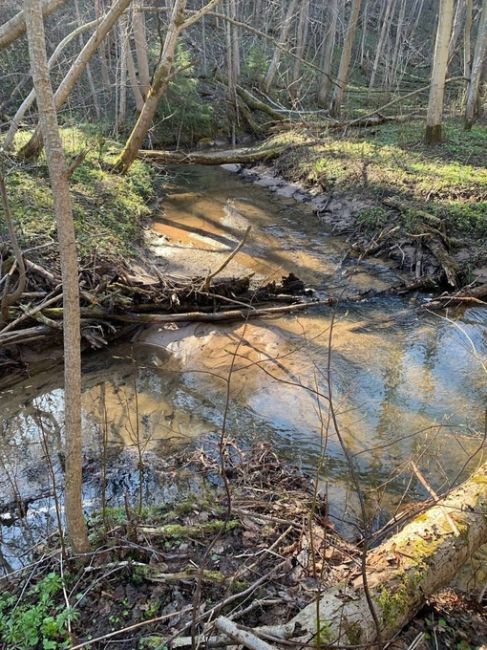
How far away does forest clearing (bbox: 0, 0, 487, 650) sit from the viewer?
2713mm

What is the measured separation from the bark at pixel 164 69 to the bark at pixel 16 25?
16.1 ft

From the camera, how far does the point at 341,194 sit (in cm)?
1217

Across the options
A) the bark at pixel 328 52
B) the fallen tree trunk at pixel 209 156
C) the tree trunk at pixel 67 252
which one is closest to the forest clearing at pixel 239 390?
the tree trunk at pixel 67 252

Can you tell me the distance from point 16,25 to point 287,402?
440 cm

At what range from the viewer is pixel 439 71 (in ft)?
39.4

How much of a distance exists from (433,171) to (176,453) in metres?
10.1

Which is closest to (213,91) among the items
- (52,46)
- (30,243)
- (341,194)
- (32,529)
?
(52,46)

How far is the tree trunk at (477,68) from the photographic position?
13.1 m

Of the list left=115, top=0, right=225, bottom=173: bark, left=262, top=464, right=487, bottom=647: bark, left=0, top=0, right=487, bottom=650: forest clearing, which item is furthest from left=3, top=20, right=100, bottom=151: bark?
left=262, top=464, right=487, bottom=647: bark

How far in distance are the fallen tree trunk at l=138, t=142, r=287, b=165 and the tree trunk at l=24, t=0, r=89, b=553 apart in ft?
36.7

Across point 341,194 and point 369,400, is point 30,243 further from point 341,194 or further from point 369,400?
point 341,194

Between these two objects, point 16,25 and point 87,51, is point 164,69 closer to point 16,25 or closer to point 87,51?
point 16,25

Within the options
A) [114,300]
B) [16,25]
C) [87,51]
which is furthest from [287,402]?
[16,25]

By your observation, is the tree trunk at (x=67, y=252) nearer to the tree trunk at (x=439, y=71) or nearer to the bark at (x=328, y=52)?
the tree trunk at (x=439, y=71)
